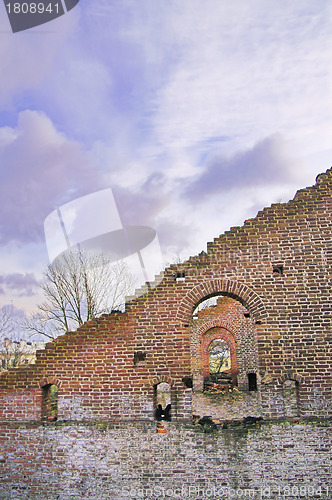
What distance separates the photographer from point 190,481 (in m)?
6.36

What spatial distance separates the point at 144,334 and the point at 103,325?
0.84 meters

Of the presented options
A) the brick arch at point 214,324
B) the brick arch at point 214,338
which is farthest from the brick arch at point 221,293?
the brick arch at point 214,338

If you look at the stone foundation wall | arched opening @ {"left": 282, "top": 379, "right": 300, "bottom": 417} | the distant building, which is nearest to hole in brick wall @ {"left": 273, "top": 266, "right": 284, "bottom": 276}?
arched opening @ {"left": 282, "top": 379, "right": 300, "bottom": 417}

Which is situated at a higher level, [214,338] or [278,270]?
[278,270]

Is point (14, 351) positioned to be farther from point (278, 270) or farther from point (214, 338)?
point (278, 270)

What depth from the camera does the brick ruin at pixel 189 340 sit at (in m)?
6.75

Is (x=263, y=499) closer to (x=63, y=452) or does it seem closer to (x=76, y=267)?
(x=63, y=452)

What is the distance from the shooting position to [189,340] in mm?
7113

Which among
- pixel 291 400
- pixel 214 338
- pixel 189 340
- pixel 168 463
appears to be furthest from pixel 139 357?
pixel 214 338

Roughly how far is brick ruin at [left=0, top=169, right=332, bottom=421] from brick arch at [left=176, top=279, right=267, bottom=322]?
2cm

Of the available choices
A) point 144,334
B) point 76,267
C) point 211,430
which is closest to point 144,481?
point 211,430

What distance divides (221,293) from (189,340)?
1.11m

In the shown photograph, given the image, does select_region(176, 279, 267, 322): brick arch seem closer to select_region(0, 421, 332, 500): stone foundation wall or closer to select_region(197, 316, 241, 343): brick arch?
select_region(0, 421, 332, 500): stone foundation wall

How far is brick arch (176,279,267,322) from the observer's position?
277 inches
